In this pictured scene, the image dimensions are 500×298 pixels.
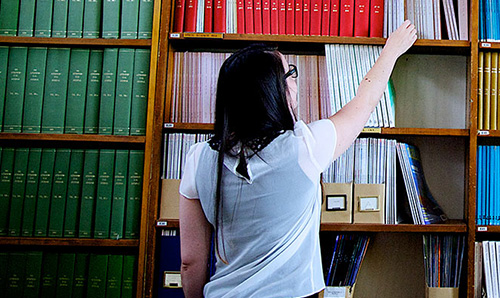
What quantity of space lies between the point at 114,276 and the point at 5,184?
58cm

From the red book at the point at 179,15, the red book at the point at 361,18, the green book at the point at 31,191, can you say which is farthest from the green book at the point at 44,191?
the red book at the point at 361,18

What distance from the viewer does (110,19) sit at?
71.1 inches

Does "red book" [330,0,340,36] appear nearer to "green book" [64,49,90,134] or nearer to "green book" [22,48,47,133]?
"green book" [64,49,90,134]

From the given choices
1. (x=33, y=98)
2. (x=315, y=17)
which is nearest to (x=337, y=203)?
(x=315, y=17)

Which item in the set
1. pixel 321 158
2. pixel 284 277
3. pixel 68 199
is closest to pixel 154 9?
pixel 68 199

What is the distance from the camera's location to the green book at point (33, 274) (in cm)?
174

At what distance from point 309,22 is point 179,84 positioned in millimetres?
600

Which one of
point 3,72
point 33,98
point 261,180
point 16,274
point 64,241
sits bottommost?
point 16,274

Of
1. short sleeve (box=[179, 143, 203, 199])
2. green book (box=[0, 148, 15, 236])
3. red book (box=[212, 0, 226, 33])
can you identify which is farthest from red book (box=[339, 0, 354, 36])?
green book (box=[0, 148, 15, 236])

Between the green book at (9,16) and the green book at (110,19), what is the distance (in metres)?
0.37

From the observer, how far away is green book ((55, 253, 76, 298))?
68.4 inches

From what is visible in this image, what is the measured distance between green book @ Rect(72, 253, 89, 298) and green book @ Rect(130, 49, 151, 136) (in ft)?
1.77

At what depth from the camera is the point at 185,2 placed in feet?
6.04

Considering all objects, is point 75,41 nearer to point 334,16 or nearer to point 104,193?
point 104,193
